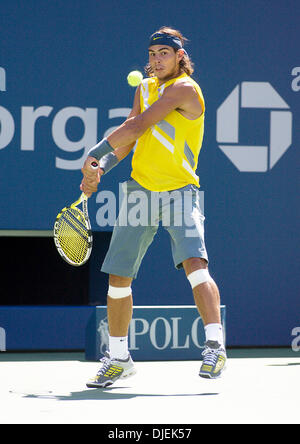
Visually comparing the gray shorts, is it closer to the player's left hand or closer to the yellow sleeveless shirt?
the yellow sleeveless shirt

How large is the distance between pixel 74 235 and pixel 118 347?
22.8 inches

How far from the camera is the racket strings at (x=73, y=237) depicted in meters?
4.01

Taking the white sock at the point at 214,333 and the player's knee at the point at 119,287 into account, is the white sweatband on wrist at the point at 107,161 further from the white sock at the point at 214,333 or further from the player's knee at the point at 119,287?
the white sock at the point at 214,333

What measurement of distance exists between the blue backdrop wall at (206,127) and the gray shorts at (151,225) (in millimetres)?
1578

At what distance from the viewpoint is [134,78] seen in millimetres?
5340

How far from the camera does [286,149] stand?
232 inches

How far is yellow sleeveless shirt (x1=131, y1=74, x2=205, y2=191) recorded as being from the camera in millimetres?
3992

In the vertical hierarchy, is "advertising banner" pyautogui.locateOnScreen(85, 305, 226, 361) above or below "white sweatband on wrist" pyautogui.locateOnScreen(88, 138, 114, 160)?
below

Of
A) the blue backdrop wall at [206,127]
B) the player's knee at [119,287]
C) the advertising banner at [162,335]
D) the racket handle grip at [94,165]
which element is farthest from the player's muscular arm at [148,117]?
the blue backdrop wall at [206,127]

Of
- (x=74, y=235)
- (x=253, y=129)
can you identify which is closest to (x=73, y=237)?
(x=74, y=235)

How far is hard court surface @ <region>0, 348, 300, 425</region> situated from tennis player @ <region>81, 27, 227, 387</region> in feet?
0.87

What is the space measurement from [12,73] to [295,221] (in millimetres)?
2179

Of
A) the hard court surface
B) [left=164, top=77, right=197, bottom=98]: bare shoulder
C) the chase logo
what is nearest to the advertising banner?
the hard court surface

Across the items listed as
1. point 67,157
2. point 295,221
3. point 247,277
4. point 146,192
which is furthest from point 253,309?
point 146,192
